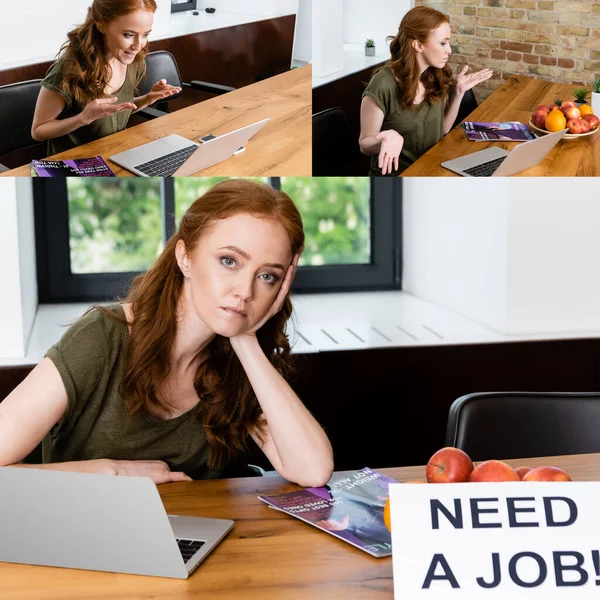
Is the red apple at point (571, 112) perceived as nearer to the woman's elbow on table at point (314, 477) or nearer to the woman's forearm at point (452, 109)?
the woman's forearm at point (452, 109)

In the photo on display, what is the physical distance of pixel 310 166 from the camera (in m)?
2.10

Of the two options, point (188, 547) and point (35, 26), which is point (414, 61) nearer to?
point (35, 26)

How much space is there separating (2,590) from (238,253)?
0.69 metres

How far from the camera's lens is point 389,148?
2129mm

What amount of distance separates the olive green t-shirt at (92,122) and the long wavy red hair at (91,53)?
0.01 metres

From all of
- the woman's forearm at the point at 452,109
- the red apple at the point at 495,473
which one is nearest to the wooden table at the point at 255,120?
the woman's forearm at the point at 452,109

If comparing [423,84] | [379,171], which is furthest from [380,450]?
[423,84]

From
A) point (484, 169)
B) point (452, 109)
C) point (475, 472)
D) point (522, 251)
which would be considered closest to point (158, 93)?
point (452, 109)

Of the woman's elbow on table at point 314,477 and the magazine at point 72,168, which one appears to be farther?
the magazine at point 72,168

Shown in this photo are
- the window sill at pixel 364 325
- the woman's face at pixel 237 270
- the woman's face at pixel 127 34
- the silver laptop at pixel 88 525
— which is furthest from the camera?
the window sill at pixel 364 325

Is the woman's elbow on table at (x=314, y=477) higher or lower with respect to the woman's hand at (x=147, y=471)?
lower

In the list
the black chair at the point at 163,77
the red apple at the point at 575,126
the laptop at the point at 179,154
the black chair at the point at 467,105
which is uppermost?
the black chair at the point at 163,77

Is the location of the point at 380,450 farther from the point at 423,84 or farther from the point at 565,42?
the point at 565,42

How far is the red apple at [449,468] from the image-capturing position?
1.12 metres
